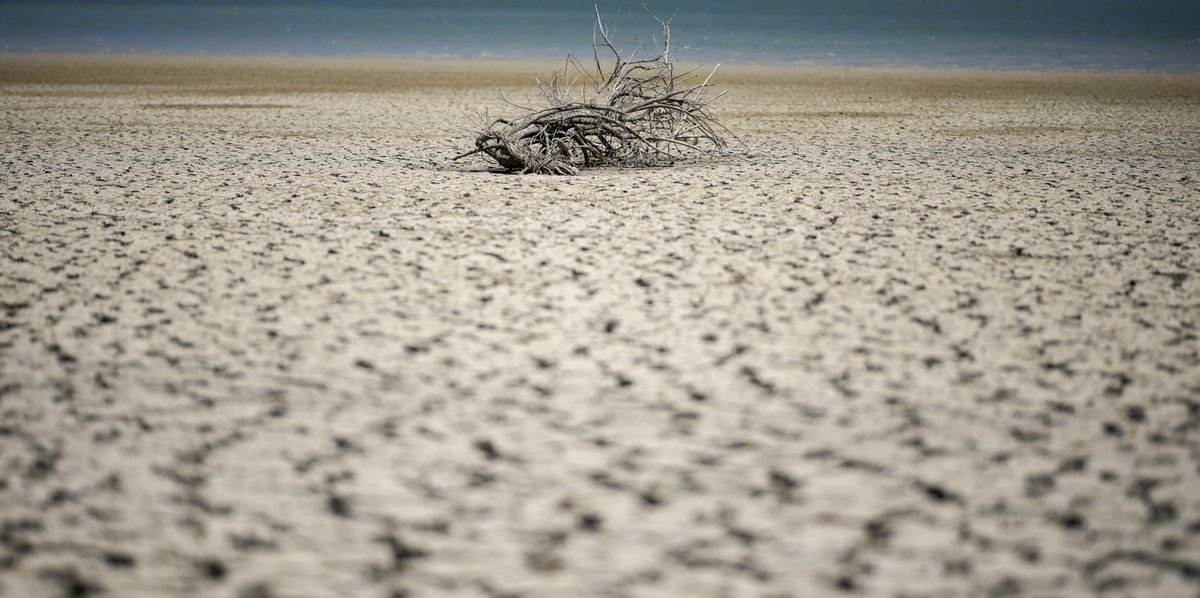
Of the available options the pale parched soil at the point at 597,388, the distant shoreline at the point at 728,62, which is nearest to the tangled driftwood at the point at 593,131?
the pale parched soil at the point at 597,388

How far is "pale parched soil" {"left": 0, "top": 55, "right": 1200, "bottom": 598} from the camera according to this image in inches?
52.1

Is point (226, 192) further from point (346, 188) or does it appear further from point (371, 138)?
point (371, 138)

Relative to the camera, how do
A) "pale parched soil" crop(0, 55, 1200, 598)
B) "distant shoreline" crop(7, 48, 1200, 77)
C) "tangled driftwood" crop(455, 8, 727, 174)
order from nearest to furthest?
1. "pale parched soil" crop(0, 55, 1200, 598)
2. "tangled driftwood" crop(455, 8, 727, 174)
3. "distant shoreline" crop(7, 48, 1200, 77)

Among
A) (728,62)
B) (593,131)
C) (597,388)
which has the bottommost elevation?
(597,388)

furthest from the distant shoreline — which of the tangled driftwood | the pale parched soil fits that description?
the pale parched soil

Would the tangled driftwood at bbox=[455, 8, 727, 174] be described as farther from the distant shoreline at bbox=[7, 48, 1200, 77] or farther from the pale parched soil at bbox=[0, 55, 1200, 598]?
the distant shoreline at bbox=[7, 48, 1200, 77]

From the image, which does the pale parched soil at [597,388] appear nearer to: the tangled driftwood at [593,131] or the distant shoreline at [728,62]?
the tangled driftwood at [593,131]

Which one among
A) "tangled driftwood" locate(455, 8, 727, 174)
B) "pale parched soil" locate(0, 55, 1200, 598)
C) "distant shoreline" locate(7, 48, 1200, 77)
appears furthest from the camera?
"distant shoreline" locate(7, 48, 1200, 77)

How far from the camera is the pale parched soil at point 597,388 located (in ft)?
4.34

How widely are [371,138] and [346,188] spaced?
7.79 ft

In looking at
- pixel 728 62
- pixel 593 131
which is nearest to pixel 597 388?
pixel 593 131

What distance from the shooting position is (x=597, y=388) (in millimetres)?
1940

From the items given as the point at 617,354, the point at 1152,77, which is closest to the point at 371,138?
the point at 617,354

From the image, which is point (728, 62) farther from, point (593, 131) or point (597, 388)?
point (597, 388)
